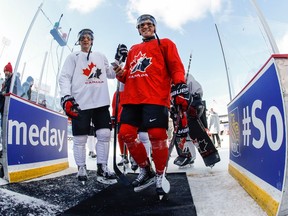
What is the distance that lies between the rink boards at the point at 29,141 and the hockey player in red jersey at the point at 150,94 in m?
1.22

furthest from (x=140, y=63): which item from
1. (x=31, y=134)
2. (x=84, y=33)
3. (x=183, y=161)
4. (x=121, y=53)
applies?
(x=183, y=161)

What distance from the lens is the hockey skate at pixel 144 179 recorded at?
7.13 ft

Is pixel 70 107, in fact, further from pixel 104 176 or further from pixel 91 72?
pixel 104 176

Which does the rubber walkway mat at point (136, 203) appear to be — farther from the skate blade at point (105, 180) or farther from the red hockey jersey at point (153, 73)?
the red hockey jersey at point (153, 73)

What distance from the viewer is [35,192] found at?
7.26 ft

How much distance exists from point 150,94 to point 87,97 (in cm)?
84

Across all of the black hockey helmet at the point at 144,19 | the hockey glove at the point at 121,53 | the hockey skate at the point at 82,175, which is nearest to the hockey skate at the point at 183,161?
the hockey skate at the point at 82,175

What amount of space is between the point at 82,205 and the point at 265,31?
6.47ft

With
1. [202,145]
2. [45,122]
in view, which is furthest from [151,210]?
[45,122]

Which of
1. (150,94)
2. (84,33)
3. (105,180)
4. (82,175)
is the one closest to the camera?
(150,94)

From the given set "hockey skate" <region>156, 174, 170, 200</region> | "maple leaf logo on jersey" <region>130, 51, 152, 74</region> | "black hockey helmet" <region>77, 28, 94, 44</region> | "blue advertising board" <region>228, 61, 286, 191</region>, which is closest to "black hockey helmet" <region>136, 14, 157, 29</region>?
"maple leaf logo on jersey" <region>130, 51, 152, 74</region>

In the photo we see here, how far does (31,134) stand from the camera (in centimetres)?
299

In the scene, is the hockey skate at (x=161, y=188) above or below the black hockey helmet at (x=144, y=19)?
below

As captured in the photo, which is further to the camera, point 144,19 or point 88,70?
point 88,70
